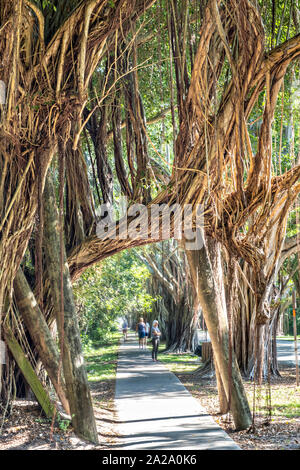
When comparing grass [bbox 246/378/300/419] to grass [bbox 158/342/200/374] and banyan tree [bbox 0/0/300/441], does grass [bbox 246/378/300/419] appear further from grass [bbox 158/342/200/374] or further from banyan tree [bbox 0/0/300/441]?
grass [bbox 158/342/200/374]

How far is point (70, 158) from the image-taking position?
5.89 meters

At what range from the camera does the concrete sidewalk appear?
4828 millimetres

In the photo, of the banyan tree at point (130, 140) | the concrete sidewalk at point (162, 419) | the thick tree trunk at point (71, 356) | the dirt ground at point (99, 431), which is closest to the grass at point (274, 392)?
the dirt ground at point (99, 431)

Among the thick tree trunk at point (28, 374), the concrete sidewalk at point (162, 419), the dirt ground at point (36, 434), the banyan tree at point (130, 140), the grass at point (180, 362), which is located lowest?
the grass at point (180, 362)

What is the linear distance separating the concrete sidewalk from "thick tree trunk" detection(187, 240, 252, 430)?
345 mm

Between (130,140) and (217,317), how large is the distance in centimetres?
229

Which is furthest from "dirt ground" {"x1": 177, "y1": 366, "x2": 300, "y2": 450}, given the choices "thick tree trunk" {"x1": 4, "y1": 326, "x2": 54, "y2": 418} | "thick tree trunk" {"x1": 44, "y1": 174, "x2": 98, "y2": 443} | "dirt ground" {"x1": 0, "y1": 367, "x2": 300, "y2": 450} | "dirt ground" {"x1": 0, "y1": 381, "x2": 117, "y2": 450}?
"thick tree trunk" {"x1": 4, "y1": 326, "x2": 54, "y2": 418}

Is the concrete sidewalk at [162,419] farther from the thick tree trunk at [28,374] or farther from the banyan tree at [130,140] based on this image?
the thick tree trunk at [28,374]

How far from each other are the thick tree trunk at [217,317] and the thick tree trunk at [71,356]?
1585 mm

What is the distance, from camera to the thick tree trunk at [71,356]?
4.89m

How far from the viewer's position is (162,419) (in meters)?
6.07

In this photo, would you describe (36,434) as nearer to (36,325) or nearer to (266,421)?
(36,325)
